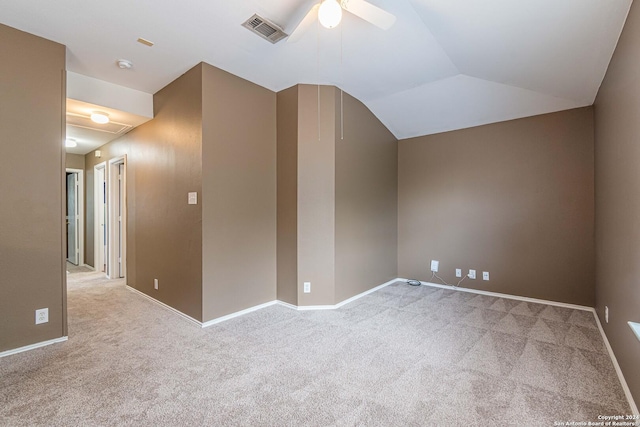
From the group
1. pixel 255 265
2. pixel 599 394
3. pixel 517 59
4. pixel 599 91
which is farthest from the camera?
pixel 255 265

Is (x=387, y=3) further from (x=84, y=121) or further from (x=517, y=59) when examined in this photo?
(x=84, y=121)

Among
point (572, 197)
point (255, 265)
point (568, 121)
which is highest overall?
point (568, 121)

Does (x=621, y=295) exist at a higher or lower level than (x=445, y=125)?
lower

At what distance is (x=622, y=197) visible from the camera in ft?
6.54

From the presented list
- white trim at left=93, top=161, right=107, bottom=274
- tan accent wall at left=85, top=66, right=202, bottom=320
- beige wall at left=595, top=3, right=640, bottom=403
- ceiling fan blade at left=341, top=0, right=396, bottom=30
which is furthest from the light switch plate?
white trim at left=93, top=161, right=107, bottom=274

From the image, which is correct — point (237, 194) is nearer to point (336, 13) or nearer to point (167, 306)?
point (167, 306)

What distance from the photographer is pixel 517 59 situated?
8.34 feet

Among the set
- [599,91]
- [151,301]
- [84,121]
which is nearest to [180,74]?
[84,121]

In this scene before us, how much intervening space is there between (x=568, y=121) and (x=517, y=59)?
1597 millimetres

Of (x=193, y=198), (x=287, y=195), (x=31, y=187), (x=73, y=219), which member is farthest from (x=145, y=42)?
(x=73, y=219)

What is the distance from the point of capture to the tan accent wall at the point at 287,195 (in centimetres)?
348

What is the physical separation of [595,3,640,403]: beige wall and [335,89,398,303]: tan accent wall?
2425mm

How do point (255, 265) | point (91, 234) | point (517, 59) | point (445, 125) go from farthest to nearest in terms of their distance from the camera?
point (91, 234) < point (445, 125) < point (255, 265) < point (517, 59)

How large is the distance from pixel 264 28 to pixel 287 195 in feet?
5.82
